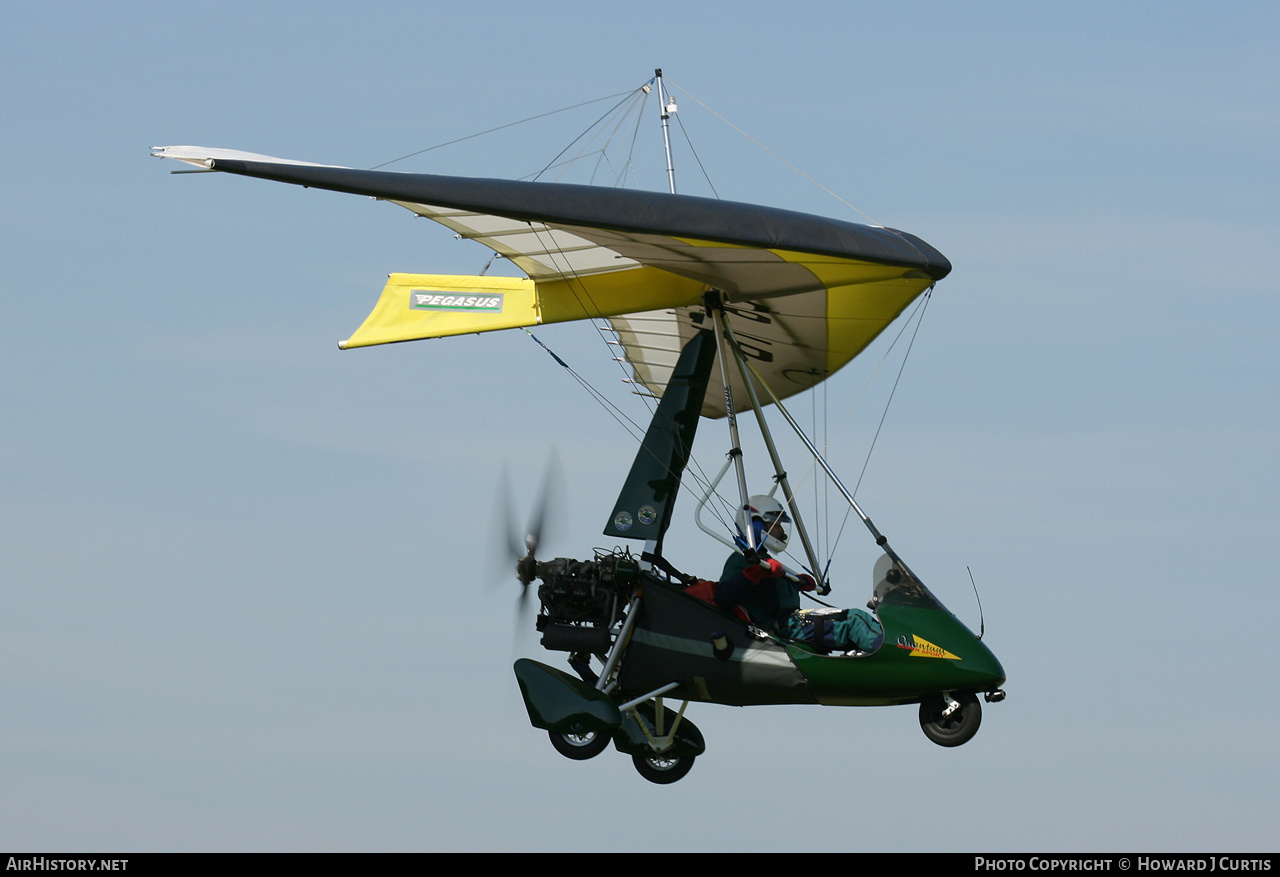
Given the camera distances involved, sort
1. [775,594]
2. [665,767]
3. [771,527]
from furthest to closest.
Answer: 1. [665,767]
2. [775,594]
3. [771,527]

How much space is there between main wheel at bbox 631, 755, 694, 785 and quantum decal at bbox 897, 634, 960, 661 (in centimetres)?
244

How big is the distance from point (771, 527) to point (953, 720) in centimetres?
231

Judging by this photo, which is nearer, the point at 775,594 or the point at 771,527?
the point at 771,527

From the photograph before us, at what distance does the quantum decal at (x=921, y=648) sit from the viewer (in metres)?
15.1

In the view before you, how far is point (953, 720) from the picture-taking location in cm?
1527

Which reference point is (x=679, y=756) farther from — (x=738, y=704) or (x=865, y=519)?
(x=865, y=519)

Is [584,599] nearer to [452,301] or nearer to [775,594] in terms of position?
[775,594]

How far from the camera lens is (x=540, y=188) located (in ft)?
45.8

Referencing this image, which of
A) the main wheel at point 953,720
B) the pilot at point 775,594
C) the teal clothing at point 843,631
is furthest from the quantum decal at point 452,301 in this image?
the main wheel at point 953,720

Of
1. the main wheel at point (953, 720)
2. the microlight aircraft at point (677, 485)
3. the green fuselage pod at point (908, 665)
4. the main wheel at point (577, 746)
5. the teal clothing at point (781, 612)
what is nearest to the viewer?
the microlight aircraft at point (677, 485)

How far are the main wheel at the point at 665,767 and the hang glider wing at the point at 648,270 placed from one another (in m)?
4.24

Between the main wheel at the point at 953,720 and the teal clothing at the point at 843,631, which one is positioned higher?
the teal clothing at the point at 843,631

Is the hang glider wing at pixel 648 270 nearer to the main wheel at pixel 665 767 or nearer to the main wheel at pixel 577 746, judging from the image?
the main wheel at pixel 577 746

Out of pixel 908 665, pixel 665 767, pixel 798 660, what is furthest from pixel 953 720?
pixel 665 767
